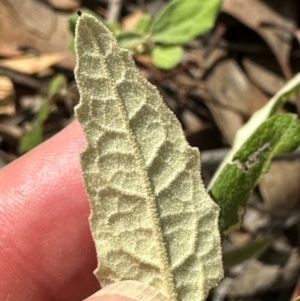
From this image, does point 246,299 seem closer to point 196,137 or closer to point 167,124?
point 196,137

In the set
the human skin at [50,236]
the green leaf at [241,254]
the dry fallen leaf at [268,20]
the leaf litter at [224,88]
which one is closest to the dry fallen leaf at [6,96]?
the leaf litter at [224,88]

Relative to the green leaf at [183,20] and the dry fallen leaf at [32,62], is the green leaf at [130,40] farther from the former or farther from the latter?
the dry fallen leaf at [32,62]

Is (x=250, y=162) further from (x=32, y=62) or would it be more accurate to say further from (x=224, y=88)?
(x=32, y=62)

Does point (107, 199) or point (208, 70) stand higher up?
point (107, 199)

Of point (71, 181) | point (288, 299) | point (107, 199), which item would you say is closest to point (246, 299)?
point (288, 299)

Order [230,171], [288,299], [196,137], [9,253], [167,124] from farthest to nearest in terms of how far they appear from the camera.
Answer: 1. [196,137]
2. [288,299]
3. [9,253]
4. [230,171]
5. [167,124]

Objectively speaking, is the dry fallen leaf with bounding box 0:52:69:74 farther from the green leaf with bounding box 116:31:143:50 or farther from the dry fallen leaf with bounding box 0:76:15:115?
the green leaf with bounding box 116:31:143:50

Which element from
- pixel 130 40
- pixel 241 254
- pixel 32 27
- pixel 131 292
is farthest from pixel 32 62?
pixel 131 292
